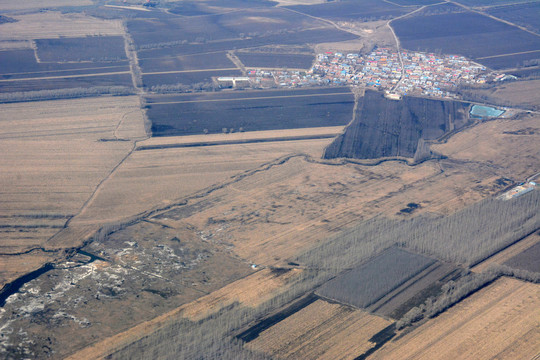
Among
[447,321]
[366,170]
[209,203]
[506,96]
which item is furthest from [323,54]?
[447,321]

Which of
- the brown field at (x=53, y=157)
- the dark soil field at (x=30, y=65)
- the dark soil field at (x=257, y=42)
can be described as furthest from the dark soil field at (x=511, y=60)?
the dark soil field at (x=30, y=65)

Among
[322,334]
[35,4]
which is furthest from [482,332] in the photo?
[35,4]

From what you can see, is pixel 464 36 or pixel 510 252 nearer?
pixel 510 252

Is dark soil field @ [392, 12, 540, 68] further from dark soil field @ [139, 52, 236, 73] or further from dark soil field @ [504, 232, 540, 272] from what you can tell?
dark soil field @ [504, 232, 540, 272]

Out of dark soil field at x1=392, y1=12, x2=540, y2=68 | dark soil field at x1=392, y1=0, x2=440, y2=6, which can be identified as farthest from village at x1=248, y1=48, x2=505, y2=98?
dark soil field at x1=392, y1=0, x2=440, y2=6

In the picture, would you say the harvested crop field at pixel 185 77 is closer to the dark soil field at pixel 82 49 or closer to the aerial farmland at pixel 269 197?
the aerial farmland at pixel 269 197

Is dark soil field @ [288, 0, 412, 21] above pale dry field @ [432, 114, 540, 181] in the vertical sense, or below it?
above

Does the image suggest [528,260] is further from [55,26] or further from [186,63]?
[55,26]
